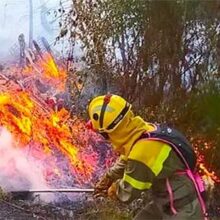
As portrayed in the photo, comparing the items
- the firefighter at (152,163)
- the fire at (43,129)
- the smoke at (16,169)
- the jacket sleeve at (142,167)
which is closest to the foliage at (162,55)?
the fire at (43,129)

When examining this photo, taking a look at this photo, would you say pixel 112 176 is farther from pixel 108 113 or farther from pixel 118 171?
pixel 108 113

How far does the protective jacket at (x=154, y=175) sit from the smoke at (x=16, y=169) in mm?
2278

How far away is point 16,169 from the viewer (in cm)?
806

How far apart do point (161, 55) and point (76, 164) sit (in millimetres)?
1279

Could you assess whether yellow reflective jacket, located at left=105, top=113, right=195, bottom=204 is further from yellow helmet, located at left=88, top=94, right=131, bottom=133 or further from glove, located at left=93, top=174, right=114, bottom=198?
glove, located at left=93, top=174, right=114, bottom=198

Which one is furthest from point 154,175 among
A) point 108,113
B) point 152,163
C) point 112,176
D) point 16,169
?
point 16,169

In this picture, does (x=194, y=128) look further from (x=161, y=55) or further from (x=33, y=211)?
(x=33, y=211)

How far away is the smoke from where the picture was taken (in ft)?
26.0

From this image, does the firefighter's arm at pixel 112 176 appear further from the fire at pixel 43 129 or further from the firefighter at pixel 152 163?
the fire at pixel 43 129

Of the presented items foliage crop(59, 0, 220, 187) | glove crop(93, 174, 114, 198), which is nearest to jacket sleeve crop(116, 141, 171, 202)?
glove crop(93, 174, 114, 198)

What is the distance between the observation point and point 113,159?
27.0 feet

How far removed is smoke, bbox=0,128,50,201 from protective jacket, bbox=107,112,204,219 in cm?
228

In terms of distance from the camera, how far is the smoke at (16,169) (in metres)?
7.94

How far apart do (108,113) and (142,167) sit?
1.34 ft
